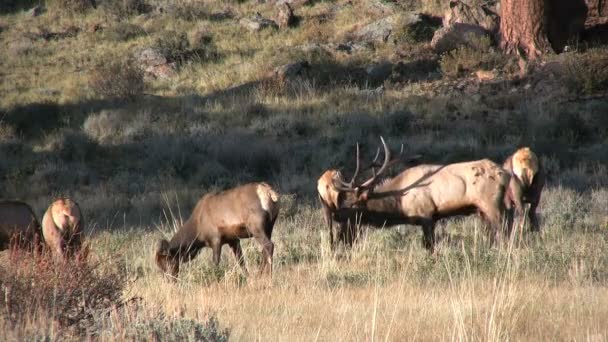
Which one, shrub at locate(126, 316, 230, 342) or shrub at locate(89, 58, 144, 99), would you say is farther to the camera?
shrub at locate(89, 58, 144, 99)

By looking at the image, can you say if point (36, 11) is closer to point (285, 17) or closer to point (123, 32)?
point (123, 32)

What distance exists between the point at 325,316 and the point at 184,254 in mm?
3966

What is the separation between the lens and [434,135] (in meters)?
24.0

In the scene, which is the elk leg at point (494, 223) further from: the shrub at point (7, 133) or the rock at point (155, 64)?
the rock at point (155, 64)

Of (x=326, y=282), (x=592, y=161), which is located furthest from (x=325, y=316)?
(x=592, y=161)

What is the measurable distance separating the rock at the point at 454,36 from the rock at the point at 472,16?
40 cm

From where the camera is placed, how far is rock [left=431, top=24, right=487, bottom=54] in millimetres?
29766

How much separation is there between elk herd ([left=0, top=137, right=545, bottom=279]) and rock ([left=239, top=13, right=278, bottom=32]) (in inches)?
1019

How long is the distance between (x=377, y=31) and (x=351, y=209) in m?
22.3

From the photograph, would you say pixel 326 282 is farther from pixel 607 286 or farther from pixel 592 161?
pixel 592 161

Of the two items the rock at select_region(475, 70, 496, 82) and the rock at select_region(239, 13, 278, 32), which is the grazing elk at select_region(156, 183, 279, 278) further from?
the rock at select_region(239, 13, 278, 32)

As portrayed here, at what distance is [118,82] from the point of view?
32.2m

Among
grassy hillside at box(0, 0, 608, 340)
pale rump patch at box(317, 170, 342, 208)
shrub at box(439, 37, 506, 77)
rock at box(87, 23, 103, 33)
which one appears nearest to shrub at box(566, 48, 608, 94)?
grassy hillside at box(0, 0, 608, 340)

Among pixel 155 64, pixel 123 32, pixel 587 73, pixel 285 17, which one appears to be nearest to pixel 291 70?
pixel 155 64
